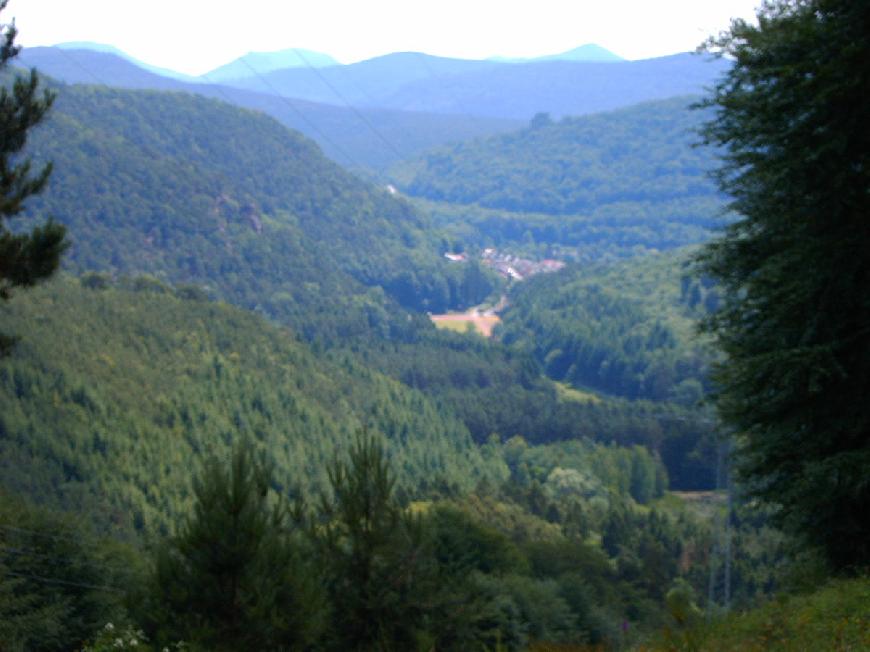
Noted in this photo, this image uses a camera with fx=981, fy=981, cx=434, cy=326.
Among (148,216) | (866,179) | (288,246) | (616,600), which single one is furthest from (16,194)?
(288,246)

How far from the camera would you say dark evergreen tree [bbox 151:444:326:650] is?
49.0 ft

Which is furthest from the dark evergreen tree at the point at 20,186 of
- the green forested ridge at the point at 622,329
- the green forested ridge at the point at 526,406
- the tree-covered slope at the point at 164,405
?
the green forested ridge at the point at 622,329

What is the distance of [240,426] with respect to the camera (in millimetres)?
72500

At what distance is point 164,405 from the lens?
67375mm

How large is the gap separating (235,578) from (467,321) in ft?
493

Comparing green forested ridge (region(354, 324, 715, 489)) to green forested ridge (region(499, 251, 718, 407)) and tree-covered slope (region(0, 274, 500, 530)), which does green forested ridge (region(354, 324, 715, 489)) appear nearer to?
green forested ridge (region(499, 251, 718, 407))

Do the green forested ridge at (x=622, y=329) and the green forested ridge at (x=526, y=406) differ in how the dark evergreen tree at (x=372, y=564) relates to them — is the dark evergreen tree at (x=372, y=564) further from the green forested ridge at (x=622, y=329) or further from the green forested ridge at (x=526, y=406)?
the green forested ridge at (x=622, y=329)

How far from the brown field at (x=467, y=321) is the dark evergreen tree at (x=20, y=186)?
135 meters

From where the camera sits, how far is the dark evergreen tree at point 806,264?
12.6m

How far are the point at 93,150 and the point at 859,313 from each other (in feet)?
504

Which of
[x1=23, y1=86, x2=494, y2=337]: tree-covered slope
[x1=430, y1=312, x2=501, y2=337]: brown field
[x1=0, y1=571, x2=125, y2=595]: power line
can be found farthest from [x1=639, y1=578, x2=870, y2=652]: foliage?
[x1=430, y1=312, x2=501, y2=337]: brown field

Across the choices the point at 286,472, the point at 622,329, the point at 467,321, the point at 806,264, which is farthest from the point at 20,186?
the point at 467,321

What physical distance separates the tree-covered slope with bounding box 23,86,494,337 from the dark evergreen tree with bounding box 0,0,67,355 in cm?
11484

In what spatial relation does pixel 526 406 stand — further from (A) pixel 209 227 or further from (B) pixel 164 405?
(A) pixel 209 227
